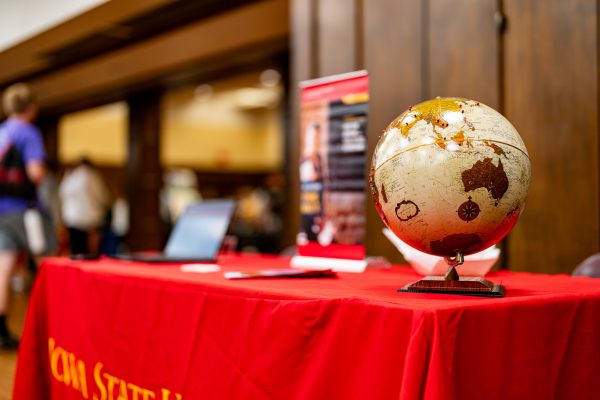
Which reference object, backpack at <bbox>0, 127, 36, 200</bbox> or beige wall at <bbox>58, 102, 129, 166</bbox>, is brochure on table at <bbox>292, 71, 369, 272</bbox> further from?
beige wall at <bbox>58, 102, 129, 166</bbox>

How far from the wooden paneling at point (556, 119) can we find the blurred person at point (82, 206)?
5.75 m

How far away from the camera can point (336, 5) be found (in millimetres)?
3602

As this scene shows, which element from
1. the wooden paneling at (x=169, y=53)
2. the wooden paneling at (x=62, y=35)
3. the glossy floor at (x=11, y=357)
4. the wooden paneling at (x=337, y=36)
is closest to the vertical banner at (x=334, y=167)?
the wooden paneling at (x=337, y=36)

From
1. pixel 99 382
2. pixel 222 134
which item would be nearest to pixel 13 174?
pixel 99 382

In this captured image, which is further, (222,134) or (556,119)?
(222,134)

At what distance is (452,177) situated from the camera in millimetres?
1274

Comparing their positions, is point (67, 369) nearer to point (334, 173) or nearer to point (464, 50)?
point (334, 173)

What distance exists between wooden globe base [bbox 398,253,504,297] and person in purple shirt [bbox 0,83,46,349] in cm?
306

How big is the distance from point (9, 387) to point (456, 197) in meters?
2.75

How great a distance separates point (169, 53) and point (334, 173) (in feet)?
17.2

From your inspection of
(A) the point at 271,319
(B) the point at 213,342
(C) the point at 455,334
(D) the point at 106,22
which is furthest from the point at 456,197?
(D) the point at 106,22

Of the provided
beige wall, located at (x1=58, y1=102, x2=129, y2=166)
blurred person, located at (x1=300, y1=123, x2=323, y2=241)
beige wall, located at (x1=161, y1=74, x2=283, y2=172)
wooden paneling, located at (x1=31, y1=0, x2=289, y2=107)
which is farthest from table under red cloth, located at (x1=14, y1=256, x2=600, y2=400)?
beige wall, located at (x1=58, y1=102, x2=129, y2=166)

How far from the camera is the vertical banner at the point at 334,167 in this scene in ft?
6.47

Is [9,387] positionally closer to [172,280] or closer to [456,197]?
[172,280]
